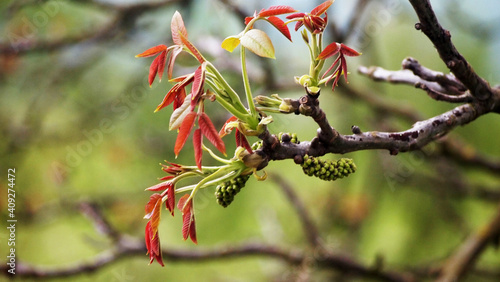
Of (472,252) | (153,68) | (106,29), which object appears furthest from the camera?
(106,29)

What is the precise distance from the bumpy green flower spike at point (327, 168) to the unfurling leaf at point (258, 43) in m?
0.12

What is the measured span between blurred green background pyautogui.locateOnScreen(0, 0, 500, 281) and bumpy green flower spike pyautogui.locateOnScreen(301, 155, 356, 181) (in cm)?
85

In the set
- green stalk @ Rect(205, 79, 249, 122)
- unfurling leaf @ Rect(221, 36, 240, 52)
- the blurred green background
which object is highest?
unfurling leaf @ Rect(221, 36, 240, 52)

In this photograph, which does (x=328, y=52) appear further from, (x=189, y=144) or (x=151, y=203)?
(x=189, y=144)

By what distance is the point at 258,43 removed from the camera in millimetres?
405

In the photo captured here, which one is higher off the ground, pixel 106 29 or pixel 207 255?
pixel 106 29

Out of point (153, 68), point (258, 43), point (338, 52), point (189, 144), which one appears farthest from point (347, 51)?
point (189, 144)

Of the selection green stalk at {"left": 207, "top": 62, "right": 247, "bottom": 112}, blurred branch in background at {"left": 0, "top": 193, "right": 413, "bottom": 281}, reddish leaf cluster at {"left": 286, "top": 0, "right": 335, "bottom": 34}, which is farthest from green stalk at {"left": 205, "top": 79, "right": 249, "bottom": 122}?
blurred branch in background at {"left": 0, "top": 193, "right": 413, "bottom": 281}

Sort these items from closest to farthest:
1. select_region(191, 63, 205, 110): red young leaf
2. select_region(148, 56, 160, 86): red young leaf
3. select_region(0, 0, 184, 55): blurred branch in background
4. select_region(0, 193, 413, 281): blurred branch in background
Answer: select_region(191, 63, 205, 110): red young leaf → select_region(148, 56, 160, 86): red young leaf → select_region(0, 193, 413, 281): blurred branch in background → select_region(0, 0, 184, 55): blurred branch in background

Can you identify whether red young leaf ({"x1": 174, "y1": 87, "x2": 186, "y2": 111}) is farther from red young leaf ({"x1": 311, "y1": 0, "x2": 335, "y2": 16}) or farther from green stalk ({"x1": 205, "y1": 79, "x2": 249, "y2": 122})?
red young leaf ({"x1": 311, "y1": 0, "x2": 335, "y2": 16})

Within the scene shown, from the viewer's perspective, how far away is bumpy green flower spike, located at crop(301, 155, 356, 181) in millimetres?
447

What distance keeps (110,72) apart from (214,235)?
107cm

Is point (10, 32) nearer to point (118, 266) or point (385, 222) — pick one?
Answer: point (118, 266)

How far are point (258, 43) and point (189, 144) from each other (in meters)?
1.54
